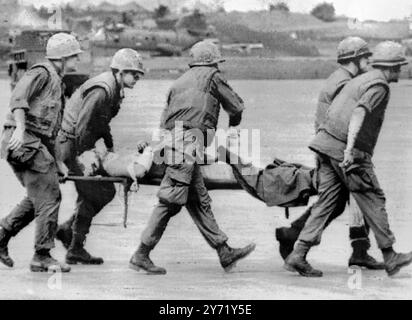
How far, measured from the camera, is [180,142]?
1090cm

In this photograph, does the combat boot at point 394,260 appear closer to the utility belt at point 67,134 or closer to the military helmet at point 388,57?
the military helmet at point 388,57

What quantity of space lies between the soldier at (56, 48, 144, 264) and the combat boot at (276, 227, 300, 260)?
1.44 m

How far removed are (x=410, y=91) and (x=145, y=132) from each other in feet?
56.7

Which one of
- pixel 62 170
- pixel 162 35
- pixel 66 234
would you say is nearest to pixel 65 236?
pixel 66 234

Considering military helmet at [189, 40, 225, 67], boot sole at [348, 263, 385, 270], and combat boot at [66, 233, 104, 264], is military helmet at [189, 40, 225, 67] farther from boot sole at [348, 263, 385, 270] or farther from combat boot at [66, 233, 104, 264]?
boot sole at [348, 263, 385, 270]

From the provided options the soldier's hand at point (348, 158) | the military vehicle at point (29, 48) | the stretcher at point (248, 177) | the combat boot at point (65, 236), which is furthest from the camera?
the military vehicle at point (29, 48)

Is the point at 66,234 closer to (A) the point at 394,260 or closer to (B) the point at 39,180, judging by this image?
(B) the point at 39,180

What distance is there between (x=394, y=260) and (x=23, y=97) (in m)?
3.11

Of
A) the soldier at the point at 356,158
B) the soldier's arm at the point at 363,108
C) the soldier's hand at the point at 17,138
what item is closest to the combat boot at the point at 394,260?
the soldier at the point at 356,158

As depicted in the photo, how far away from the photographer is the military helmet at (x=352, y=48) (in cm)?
1116

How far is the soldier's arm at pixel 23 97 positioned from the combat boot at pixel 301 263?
2.26 meters

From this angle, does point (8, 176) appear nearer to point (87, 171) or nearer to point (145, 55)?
point (87, 171)
